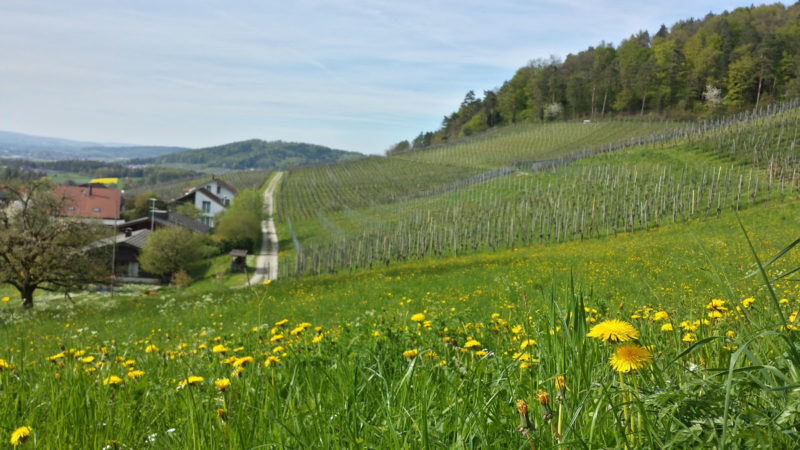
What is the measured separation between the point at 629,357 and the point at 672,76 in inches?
3698

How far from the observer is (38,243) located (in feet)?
68.1

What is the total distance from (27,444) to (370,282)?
1617 cm

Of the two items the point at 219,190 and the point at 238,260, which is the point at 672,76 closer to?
the point at 238,260

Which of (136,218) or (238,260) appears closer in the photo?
(238,260)

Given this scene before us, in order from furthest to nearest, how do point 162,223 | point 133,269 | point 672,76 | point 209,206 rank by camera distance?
point 672,76, point 209,206, point 162,223, point 133,269

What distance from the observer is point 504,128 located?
10000 centimetres

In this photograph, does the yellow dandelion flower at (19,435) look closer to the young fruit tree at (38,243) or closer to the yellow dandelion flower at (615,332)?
the yellow dandelion flower at (615,332)

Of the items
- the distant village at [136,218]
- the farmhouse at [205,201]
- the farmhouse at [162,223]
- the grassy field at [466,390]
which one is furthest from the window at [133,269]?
the grassy field at [466,390]

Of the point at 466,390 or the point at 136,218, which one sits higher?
the point at 466,390


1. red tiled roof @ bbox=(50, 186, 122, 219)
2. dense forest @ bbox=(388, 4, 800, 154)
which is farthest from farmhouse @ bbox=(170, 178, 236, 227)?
dense forest @ bbox=(388, 4, 800, 154)

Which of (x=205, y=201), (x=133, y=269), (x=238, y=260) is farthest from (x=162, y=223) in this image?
(x=205, y=201)

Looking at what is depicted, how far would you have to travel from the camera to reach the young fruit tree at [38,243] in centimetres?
2066

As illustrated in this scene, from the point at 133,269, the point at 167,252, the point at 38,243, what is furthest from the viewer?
the point at 133,269

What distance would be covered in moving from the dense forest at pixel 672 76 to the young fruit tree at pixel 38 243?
78855 mm
